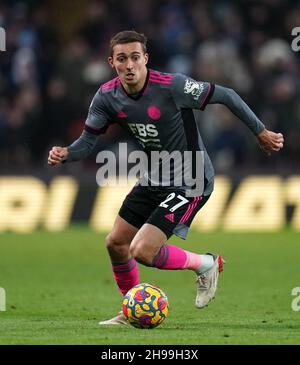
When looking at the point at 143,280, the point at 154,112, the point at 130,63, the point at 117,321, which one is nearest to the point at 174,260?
the point at 117,321

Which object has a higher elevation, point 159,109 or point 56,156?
point 159,109

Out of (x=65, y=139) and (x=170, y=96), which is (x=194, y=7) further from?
(x=170, y=96)

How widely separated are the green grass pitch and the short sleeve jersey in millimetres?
1459

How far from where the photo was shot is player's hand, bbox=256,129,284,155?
8234 mm

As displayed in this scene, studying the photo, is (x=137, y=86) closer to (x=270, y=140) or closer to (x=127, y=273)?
(x=270, y=140)

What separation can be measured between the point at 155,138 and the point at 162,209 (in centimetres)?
56

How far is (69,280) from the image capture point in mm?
12016

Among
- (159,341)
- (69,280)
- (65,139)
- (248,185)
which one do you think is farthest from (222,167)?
(159,341)

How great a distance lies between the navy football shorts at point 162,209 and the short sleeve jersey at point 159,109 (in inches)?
14.0

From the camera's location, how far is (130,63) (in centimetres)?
819

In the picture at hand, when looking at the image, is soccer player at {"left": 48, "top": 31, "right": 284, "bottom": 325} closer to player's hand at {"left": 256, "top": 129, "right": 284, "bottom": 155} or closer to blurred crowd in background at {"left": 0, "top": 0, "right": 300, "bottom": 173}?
player's hand at {"left": 256, "top": 129, "right": 284, "bottom": 155}

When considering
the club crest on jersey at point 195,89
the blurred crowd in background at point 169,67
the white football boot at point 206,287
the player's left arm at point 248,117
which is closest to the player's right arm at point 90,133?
the club crest on jersey at point 195,89
